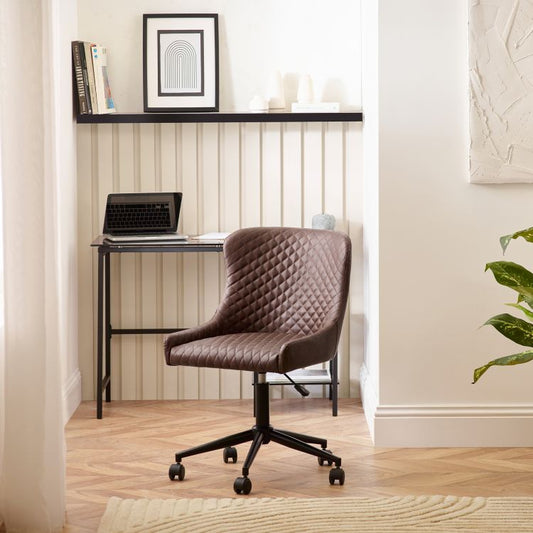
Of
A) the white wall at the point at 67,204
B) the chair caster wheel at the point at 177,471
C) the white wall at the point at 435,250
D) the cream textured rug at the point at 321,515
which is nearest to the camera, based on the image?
the cream textured rug at the point at 321,515

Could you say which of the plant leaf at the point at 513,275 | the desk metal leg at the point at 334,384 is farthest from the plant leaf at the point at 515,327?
the desk metal leg at the point at 334,384

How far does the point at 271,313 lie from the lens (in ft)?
12.5

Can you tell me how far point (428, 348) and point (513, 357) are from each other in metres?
0.81

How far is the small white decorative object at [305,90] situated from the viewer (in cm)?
449

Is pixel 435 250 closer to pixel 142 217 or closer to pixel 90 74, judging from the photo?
pixel 142 217

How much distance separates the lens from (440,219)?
12.4ft

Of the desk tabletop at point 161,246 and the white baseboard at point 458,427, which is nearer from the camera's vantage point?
the white baseboard at point 458,427

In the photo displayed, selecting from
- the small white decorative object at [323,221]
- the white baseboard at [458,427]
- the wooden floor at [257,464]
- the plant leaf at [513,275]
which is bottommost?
the wooden floor at [257,464]

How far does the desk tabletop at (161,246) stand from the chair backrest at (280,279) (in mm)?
378

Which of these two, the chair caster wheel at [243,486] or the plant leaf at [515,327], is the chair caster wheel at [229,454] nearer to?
the chair caster wheel at [243,486]

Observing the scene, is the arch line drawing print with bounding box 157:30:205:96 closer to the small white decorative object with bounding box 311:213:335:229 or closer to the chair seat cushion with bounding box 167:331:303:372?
the small white decorative object with bounding box 311:213:335:229

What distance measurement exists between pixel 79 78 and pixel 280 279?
1.47 meters

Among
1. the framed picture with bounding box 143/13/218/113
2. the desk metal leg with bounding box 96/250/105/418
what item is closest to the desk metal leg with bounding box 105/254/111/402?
the desk metal leg with bounding box 96/250/105/418

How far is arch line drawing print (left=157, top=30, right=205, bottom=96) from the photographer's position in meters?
4.54
